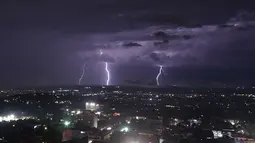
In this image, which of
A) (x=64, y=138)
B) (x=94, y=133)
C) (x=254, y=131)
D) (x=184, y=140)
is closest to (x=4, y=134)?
(x=64, y=138)

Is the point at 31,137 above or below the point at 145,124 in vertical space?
below

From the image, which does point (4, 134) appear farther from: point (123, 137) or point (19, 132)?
point (123, 137)

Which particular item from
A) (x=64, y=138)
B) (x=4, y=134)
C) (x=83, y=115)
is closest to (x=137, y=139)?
(x=64, y=138)

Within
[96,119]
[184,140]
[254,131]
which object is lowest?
[184,140]

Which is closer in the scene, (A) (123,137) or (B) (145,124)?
(A) (123,137)

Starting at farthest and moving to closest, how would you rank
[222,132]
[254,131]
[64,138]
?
[254,131]
[222,132]
[64,138]

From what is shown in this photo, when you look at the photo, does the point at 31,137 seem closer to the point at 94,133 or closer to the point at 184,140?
the point at 94,133

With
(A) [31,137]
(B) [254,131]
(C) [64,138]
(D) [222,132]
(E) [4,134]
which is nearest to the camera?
(A) [31,137]

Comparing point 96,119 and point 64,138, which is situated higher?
point 96,119

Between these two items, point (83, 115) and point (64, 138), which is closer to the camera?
point (64, 138)
